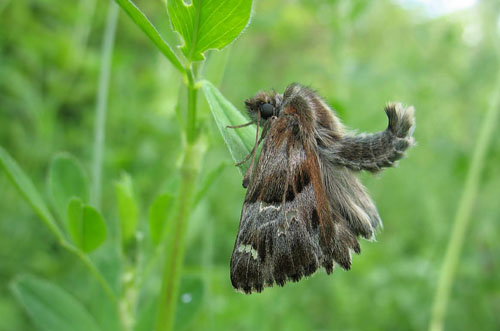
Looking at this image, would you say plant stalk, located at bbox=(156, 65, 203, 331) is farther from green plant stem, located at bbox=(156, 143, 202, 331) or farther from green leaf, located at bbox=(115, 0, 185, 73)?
green leaf, located at bbox=(115, 0, 185, 73)

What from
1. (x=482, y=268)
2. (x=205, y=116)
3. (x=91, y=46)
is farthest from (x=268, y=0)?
(x=205, y=116)

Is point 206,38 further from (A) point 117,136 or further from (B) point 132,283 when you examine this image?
(A) point 117,136

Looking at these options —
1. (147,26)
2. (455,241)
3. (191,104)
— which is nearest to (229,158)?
(455,241)

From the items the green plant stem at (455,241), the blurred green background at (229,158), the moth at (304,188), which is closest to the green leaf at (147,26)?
the moth at (304,188)

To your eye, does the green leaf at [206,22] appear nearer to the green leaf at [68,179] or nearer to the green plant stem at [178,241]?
the green plant stem at [178,241]

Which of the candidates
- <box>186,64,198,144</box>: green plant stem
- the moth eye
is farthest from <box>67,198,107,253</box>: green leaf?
the moth eye
